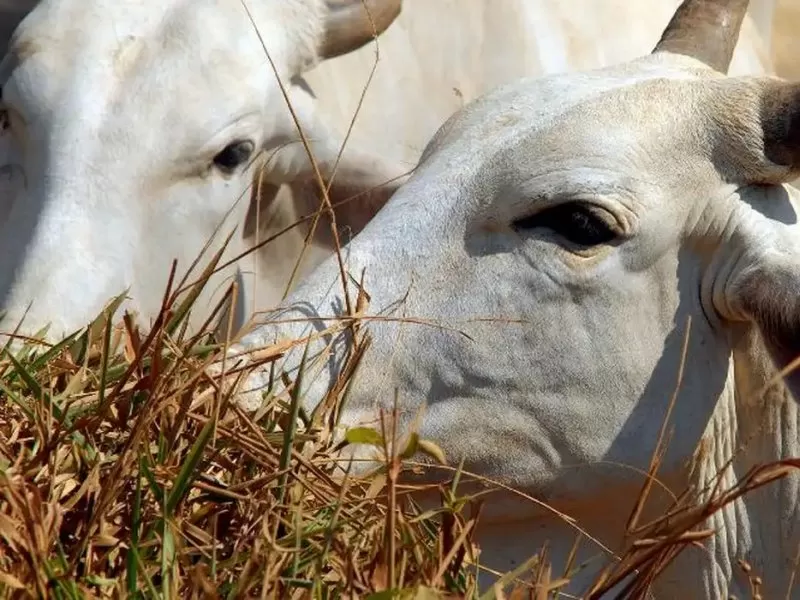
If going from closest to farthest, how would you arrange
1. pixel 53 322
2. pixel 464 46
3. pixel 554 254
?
pixel 554 254 → pixel 53 322 → pixel 464 46

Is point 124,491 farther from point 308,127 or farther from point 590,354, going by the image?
point 308,127

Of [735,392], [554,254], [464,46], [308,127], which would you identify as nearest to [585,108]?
[554,254]

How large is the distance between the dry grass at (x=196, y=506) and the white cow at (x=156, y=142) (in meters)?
1.34

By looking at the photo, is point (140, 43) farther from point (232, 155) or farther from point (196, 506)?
point (196, 506)

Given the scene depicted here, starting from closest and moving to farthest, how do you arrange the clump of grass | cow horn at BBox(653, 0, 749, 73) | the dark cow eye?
the clump of grass, cow horn at BBox(653, 0, 749, 73), the dark cow eye

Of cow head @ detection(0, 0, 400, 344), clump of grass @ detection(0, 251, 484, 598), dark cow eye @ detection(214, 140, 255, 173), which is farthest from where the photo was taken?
dark cow eye @ detection(214, 140, 255, 173)

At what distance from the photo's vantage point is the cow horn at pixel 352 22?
4824 millimetres

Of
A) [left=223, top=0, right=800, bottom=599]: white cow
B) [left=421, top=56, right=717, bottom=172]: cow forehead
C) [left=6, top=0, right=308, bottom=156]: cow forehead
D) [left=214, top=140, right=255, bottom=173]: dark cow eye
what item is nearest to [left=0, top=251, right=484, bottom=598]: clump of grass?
[left=223, top=0, right=800, bottom=599]: white cow

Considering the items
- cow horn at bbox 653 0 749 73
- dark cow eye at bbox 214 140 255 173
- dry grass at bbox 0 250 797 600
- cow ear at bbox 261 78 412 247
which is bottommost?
cow ear at bbox 261 78 412 247

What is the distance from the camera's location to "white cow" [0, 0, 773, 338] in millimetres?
4238

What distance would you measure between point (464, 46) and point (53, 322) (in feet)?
6.53

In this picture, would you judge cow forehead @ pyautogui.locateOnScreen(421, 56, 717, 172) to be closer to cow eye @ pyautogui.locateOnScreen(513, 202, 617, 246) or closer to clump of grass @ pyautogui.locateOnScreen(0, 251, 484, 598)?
cow eye @ pyautogui.locateOnScreen(513, 202, 617, 246)

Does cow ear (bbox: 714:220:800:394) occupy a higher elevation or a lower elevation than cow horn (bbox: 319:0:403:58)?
higher

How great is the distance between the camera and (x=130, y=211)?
4.36 m
